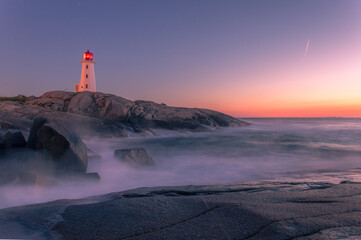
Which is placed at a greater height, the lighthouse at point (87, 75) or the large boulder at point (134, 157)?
the lighthouse at point (87, 75)

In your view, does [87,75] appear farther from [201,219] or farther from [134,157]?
[201,219]

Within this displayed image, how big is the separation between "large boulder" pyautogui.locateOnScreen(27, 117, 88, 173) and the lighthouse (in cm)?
3110

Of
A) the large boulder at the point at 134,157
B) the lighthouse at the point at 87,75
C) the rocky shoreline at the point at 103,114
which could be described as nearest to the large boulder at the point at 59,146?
the large boulder at the point at 134,157

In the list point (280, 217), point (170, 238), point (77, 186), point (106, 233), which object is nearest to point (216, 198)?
point (280, 217)

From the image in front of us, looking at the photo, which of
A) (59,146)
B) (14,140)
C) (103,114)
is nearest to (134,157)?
(59,146)

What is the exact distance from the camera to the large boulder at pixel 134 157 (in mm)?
7094

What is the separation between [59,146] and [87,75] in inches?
1261

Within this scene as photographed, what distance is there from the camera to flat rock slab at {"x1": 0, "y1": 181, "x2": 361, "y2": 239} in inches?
75.7

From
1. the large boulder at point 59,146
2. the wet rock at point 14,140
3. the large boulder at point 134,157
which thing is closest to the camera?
the large boulder at point 59,146

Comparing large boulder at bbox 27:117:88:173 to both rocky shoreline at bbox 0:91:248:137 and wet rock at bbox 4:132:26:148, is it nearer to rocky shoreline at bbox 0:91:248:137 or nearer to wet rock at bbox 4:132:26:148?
wet rock at bbox 4:132:26:148

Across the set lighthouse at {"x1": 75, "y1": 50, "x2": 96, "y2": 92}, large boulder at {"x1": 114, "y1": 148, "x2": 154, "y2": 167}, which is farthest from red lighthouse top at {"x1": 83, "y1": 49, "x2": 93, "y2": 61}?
large boulder at {"x1": 114, "y1": 148, "x2": 154, "y2": 167}

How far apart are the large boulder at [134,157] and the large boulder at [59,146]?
1.72 meters

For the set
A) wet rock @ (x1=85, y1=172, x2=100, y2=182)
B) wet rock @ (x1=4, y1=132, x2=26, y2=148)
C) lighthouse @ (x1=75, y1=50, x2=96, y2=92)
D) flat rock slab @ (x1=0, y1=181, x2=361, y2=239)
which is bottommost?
wet rock @ (x1=85, y1=172, x2=100, y2=182)

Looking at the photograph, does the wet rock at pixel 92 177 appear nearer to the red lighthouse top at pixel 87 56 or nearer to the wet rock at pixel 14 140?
the wet rock at pixel 14 140
